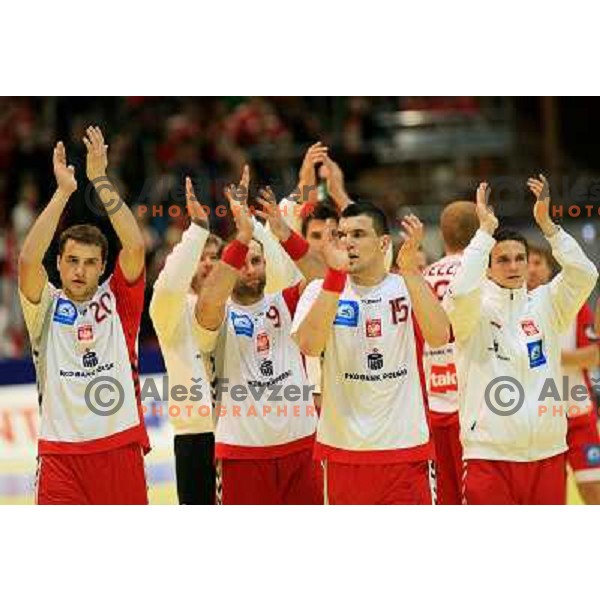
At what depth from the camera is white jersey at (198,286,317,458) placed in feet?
34.3

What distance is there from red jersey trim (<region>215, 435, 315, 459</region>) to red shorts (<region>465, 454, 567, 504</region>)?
114cm

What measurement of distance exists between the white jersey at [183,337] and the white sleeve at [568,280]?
2.44 meters

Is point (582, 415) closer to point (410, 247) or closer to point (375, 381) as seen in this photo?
point (375, 381)

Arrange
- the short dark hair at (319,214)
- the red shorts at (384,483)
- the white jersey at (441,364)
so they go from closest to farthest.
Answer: the red shorts at (384,483)
the white jersey at (441,364)
the short dark hair at (319,214)

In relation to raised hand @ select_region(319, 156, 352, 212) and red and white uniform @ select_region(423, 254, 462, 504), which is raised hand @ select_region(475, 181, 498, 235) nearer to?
red and white uniform @ select_region(423, 254, 462, 504)

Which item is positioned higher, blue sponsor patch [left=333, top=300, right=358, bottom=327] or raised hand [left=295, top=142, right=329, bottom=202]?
raised hand [left=295, top=142, right=329, bottom=202]

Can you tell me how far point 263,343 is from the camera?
10500 mm

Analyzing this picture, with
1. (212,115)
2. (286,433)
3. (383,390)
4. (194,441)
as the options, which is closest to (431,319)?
(383,390)

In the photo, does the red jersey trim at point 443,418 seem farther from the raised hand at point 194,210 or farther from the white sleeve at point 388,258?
the raised hand at point 194,210

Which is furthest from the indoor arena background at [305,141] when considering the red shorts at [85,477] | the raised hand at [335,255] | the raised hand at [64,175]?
the raised hand at [335,255]

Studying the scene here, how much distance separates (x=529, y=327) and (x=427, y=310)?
869 millimetres

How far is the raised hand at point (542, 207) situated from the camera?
10.4 m

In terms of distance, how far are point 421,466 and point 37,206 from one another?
8.27 metres

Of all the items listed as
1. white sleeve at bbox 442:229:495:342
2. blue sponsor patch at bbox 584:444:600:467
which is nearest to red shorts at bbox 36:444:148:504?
white sleeve at bbox 442:229:495:342
